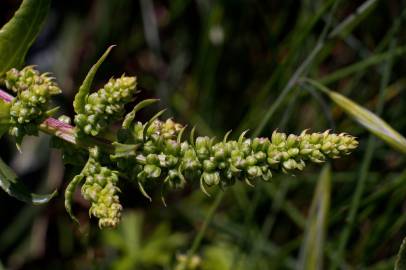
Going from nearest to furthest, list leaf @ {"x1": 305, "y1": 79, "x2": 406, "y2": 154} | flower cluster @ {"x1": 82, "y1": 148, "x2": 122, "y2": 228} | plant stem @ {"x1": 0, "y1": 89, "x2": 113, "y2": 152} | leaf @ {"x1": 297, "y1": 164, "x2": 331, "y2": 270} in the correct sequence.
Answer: flower cluster @ {"x1": 82, "y1": 148, "x2": 122, "y2": 228}, plant stem @ {"x1": 0, "y1": 89, "x2": 113, "y2": 152}, leaf @ {"x1": 305, "y1": 79, "x2": 406, "y2": 154}, leaf @ {"x1": 297, "y1": 164, "x2": 331, "y2": 270}

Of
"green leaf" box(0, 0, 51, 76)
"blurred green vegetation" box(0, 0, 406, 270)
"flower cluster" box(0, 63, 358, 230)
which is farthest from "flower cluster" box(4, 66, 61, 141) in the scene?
"blurred green vegetation" box(0, 0, 406, 270)

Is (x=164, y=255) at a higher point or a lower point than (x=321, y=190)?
lower

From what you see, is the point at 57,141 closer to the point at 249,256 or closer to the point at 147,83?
the point at 249,256

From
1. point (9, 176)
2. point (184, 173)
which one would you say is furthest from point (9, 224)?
point (184, 173)

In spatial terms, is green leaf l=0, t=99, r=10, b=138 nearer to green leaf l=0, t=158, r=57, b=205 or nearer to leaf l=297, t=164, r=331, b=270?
green leaf l=0, t=158, r=57, b=205

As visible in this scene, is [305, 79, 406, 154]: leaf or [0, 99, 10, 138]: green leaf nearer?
[0, 99, 10, 138]: green leaf

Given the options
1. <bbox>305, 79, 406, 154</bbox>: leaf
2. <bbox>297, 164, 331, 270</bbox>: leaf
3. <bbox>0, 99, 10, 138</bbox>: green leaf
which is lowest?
<bbox>0, 99, 10, 138</bbox>: green leaf
